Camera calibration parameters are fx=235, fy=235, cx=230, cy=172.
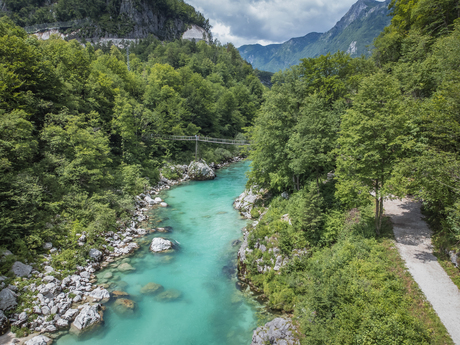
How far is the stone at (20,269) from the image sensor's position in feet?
34.9

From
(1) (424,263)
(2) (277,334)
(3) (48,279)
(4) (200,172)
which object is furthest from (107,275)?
(4) (200,172)

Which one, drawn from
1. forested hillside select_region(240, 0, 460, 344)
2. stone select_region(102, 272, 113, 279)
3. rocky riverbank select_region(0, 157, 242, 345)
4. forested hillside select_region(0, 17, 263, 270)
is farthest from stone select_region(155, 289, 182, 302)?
forested hillside select_region(0, 17, 263, 270)

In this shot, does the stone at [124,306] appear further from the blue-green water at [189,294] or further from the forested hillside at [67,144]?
the forested hillside at [67,144]

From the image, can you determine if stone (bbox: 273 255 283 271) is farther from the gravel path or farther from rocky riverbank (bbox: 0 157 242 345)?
rocky riverbank (bbox: 0 157 242 345)

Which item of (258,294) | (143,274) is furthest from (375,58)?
(143,274)

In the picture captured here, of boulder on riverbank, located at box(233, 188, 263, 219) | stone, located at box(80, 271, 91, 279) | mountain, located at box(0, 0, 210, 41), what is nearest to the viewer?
stone, located at box(80, 271, 91, 279)

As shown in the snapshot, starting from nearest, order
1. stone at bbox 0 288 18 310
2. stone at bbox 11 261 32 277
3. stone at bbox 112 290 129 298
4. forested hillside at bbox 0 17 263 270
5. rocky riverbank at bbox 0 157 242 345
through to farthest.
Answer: rocky riverbank at bbox 0 157 242 345
stone at bbox 0 288 18 310
stone at bbox 11 261 32 277
stone at bbox 112 290 129 298
forested hillside at bbox 0 17 263 270

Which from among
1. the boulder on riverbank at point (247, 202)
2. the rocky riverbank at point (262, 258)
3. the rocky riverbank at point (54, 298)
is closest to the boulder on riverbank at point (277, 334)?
the rocky riverbank at point (262, 258)

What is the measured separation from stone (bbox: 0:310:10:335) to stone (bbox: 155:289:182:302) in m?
5.41

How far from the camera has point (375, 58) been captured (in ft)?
73.5

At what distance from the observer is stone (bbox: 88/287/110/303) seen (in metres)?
10.8

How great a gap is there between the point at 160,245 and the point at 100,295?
188 inches

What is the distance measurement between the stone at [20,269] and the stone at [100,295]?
3054mm

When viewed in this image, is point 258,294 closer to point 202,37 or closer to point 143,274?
point 143,274
